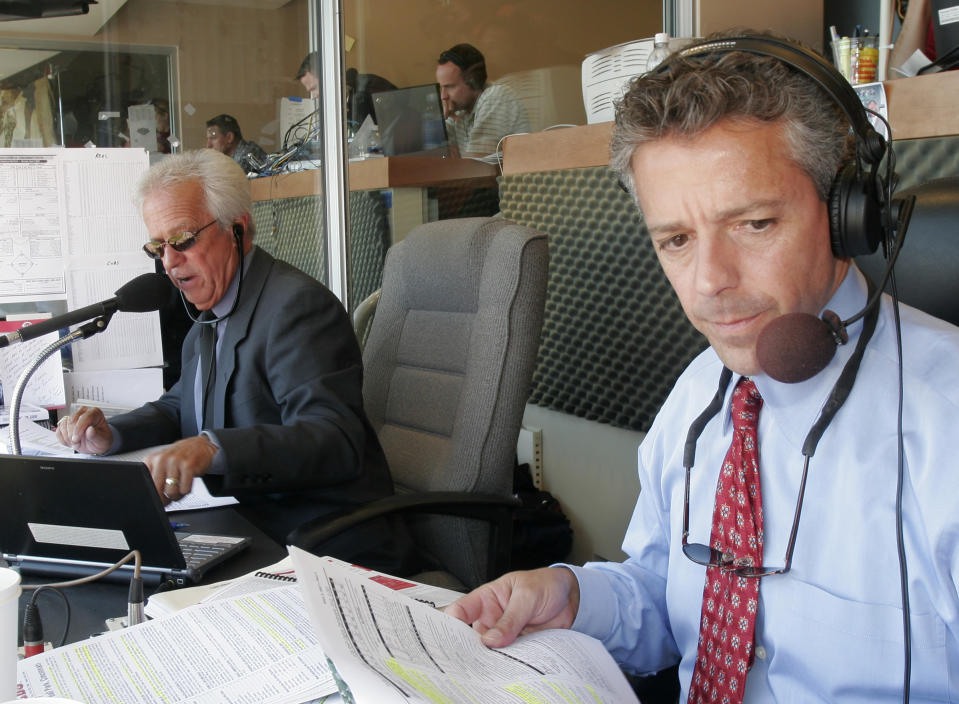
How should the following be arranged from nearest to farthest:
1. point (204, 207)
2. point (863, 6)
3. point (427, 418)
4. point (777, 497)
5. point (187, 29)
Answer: point (777, 497) → point (427, 418) → point (204, 207) → point (187, 29) → point (863, 6)

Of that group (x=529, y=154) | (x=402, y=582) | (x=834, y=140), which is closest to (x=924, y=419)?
(x=834, y=140)

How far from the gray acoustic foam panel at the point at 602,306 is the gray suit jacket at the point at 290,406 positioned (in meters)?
0.81

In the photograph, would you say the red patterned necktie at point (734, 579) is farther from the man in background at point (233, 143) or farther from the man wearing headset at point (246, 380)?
the man in background at point (233, 143)

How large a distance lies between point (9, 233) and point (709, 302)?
5.57ft


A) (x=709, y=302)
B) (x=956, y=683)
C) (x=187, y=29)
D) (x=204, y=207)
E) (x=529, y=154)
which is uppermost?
(x=187, y=29)

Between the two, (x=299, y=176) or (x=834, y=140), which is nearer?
(x=834, y=140)

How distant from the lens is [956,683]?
0.73 metres

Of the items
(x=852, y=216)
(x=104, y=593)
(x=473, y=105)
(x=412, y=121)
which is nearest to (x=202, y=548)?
(x=104, y=593)

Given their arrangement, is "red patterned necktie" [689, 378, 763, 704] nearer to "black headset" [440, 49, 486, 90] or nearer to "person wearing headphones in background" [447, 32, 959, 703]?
"person wearing headphones in background" [447, 32, 959, 703]

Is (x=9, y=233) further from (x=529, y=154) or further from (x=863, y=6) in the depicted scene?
(x=863, y=6)

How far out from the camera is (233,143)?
91.4 inches

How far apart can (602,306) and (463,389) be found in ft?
2.71

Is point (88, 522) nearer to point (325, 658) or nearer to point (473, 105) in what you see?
point (325, 658)

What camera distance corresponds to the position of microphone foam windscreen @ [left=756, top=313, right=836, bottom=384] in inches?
29.6
